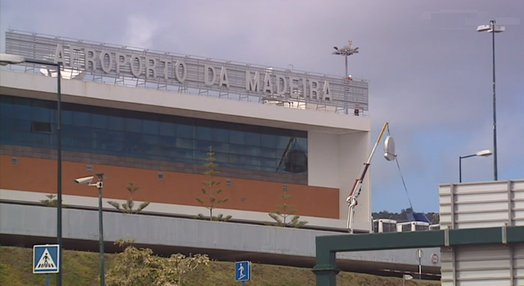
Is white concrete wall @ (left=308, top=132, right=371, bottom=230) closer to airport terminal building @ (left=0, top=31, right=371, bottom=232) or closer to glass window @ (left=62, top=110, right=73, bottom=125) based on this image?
airport terminal building @ (left=0, top=31, right=371, bottom=232)

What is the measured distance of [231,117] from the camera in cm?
6625

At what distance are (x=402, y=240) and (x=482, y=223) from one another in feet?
7.68

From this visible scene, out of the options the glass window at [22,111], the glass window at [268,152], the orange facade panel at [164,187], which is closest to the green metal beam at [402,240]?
the orange facade panel at [164,187]

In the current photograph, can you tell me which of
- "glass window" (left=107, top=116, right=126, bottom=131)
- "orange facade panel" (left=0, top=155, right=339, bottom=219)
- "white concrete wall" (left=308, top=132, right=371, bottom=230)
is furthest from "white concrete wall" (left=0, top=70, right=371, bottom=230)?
"orange facade panel" (left=0, top=155, right=339, bottom=219)

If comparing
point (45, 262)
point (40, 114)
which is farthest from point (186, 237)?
point (45, 262)

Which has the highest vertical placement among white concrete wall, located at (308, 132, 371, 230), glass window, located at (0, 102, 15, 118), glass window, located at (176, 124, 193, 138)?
glass window, located at (0, 102, 15, 118)

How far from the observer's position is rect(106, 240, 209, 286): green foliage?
46.0 m

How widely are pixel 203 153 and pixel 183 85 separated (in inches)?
186

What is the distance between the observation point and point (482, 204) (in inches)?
1101

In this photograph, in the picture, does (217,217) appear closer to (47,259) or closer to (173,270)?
(173,270)

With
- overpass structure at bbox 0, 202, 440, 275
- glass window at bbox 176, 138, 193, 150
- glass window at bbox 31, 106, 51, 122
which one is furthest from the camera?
glass window at bbox 176, 138, 193, 150

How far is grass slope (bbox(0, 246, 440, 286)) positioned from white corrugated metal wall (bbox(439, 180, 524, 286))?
79.3 ft

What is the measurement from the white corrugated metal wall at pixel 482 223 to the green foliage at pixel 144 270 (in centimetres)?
1987

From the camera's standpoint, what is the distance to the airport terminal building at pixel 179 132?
59.8 m
